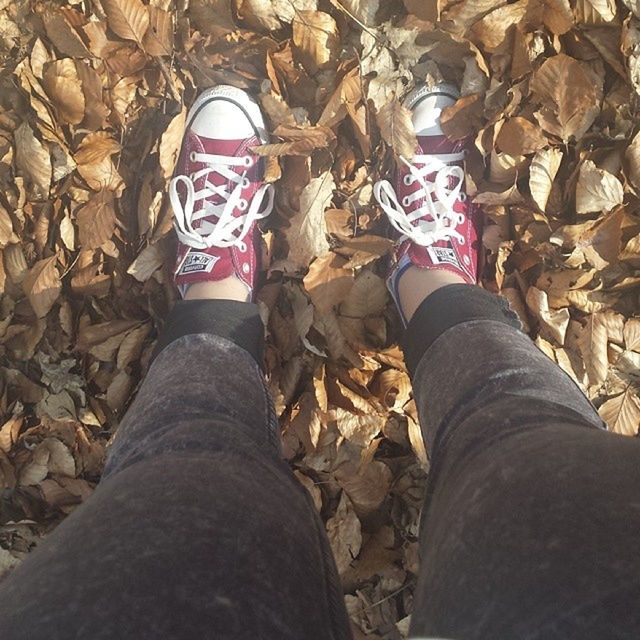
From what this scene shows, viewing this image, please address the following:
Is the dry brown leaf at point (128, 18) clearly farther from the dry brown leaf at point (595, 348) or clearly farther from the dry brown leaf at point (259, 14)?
the dry brown leaf at point (595, 348)

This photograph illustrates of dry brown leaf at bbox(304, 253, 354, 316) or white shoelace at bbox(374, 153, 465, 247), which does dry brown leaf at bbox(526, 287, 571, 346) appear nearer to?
white shoelace at bbox(374, 153, 465, 247)

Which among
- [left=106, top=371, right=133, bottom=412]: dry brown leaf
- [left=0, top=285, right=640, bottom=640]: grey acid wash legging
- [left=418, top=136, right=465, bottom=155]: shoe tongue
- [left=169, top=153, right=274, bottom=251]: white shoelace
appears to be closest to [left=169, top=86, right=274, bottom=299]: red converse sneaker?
[left=169, top=153, right=274, bottom=251]: white shoelace

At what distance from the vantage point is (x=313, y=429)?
1.20 m

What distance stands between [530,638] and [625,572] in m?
0.08

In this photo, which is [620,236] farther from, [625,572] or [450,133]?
[625,572]

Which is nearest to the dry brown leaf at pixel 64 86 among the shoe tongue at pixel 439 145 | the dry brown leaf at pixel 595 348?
the shoe tongue at pixel 439 145

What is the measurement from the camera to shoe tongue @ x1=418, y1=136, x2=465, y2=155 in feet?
4.21

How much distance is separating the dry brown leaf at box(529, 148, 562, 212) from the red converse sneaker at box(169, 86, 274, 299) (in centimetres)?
52

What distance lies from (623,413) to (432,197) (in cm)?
58

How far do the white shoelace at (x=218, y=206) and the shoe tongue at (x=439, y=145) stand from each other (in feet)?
1.10

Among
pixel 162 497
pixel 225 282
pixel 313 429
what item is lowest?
pixel 313 429

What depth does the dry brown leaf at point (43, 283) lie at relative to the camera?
3.96 ft

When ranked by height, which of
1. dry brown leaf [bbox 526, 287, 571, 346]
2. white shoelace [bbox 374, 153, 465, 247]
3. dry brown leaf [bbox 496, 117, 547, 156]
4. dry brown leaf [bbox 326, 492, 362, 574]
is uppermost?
dry brown leaf [bbox 496, 117, 547, 156]

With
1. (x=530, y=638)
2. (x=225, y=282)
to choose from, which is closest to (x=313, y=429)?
(x=225, y=282)
